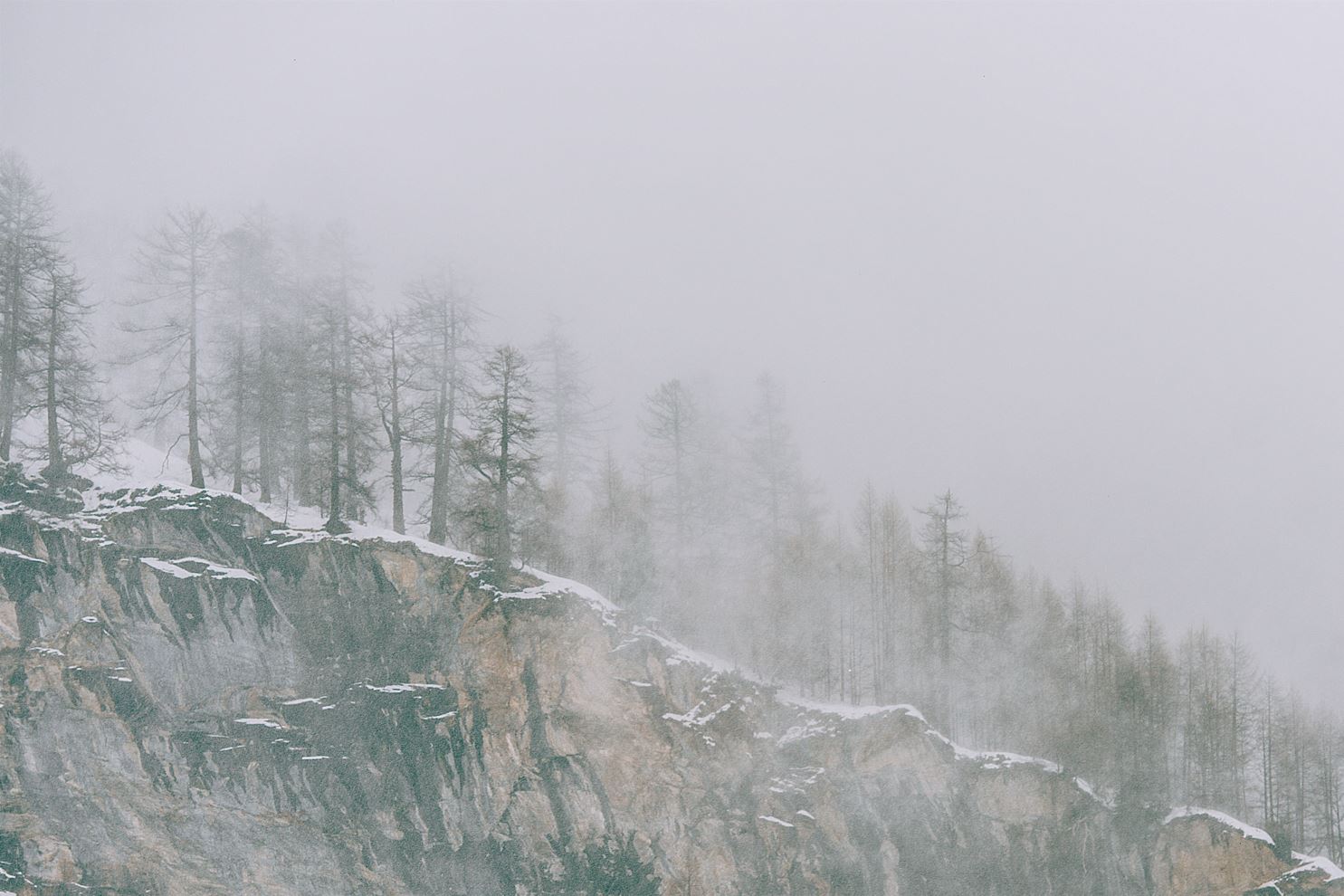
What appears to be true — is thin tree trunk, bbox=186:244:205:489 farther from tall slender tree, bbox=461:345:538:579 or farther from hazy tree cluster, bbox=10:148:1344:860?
tall slender tree, bbox=461:345:538:579

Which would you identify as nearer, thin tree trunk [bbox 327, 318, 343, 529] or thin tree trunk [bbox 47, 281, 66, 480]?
thin tree trunk [bbox 47, 281, 66, 480]

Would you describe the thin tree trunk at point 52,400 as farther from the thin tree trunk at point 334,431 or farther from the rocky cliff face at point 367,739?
the thin tree trunk at point 334,431

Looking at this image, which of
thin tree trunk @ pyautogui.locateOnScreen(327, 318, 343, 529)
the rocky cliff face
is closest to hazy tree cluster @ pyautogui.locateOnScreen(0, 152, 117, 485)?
the rocky cliff face

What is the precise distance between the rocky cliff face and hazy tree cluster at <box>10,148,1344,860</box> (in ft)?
8.91

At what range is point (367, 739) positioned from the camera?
29.9 m

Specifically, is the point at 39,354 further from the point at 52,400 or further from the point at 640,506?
the point at 640,506

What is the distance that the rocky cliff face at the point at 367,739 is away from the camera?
28.5 meters

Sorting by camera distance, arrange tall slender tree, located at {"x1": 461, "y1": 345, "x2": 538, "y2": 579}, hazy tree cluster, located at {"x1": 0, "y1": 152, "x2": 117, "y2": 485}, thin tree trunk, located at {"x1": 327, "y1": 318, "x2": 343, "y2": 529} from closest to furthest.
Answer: thin tree trunk, located at {"x1": 327, "y1": 318, "x2": 343, "y2": 529} < hazy tree cluster, located at {"x1": 0, "y1": 152, "x2": 117, "y2": 485} < tall slender tree, located at {"x1": 461, "y1": 345, "x2": 538, "y2": 579}

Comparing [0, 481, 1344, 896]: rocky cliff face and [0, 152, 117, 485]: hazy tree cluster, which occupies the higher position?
[0, 152, 117, 485]: hazy tree cluster

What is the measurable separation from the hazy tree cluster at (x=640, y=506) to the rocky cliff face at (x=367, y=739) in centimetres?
272

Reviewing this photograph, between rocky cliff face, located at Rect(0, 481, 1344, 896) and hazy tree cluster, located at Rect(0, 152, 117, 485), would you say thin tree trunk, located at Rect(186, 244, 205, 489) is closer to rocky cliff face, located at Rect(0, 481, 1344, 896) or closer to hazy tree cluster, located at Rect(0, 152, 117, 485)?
rocky cliff face, located at Rect(0, 481, 1344, 896)

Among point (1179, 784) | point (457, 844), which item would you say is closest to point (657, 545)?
point (457, 844)

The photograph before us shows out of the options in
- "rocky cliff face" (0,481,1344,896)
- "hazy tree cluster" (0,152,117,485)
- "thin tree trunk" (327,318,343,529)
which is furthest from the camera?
"hazy tree cluster" (0,152,117,485)

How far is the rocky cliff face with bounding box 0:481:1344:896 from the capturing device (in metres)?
28.5
